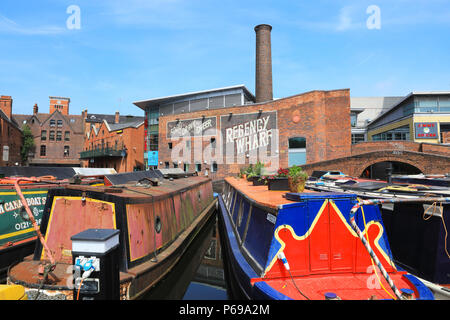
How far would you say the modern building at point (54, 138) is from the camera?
46.0m

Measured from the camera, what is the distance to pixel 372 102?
48812mm

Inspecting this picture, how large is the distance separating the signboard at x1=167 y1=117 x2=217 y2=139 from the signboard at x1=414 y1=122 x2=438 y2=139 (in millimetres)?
20500

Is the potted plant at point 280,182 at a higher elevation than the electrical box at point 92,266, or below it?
higher

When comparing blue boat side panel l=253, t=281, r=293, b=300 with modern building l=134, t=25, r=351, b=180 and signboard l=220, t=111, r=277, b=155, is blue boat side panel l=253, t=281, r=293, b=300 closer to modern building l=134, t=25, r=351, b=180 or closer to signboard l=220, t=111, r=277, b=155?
modern building l=134, t=25, r=351, b=180

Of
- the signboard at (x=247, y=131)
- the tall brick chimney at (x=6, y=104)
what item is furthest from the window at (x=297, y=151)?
the tall brick chimney at (x=6, y=104)

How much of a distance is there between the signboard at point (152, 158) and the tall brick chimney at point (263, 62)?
1490cm

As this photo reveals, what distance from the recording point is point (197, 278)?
7.53 m

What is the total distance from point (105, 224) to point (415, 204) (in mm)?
5850

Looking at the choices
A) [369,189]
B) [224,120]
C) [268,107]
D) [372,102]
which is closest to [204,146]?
[224,120]

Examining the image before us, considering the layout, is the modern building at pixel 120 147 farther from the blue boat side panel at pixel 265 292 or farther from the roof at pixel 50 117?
the blue boat side panel at pixel 265 292

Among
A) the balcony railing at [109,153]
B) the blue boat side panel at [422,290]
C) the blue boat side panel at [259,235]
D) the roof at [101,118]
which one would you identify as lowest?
the blue boat side panel at [422,290]

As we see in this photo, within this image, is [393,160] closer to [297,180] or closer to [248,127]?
[248,127]

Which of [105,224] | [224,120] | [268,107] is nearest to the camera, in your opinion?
[105,224]
